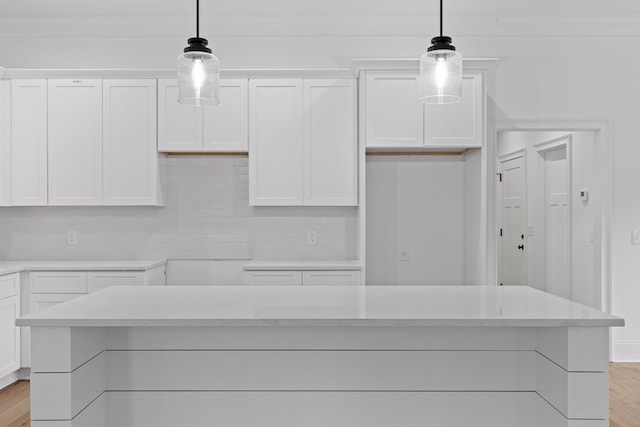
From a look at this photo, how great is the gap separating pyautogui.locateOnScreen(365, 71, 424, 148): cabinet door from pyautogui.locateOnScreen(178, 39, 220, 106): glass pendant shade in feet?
7.05

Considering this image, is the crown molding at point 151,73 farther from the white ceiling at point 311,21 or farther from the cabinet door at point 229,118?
the white ceiling at point 311,21

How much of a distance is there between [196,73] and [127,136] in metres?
2.44

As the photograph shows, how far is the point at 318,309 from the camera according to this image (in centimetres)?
210

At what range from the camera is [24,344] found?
405cm

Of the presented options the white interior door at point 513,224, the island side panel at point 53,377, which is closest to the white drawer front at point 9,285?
the island side panel at point 53,377

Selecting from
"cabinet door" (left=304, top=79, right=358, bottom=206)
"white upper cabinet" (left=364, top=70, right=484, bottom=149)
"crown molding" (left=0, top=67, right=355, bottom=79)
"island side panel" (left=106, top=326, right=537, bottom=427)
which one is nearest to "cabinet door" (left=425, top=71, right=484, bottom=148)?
"white upper cabinet" (left=364, top=70, right=484, bottom=149)

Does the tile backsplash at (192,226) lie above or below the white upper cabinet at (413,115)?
below

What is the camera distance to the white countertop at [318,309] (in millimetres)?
1956

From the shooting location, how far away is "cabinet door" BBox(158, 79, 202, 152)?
169 inches

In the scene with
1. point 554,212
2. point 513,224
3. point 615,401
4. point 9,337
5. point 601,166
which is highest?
point 601,166

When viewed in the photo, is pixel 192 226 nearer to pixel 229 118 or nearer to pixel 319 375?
pixel 229 118

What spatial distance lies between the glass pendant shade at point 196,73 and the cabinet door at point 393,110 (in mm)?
2150

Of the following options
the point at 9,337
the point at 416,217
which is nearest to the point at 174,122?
the point at 9,337

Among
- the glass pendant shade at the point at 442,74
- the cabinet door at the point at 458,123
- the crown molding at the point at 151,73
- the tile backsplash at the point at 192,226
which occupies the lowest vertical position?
the tile backsplash at the point at 192,226
